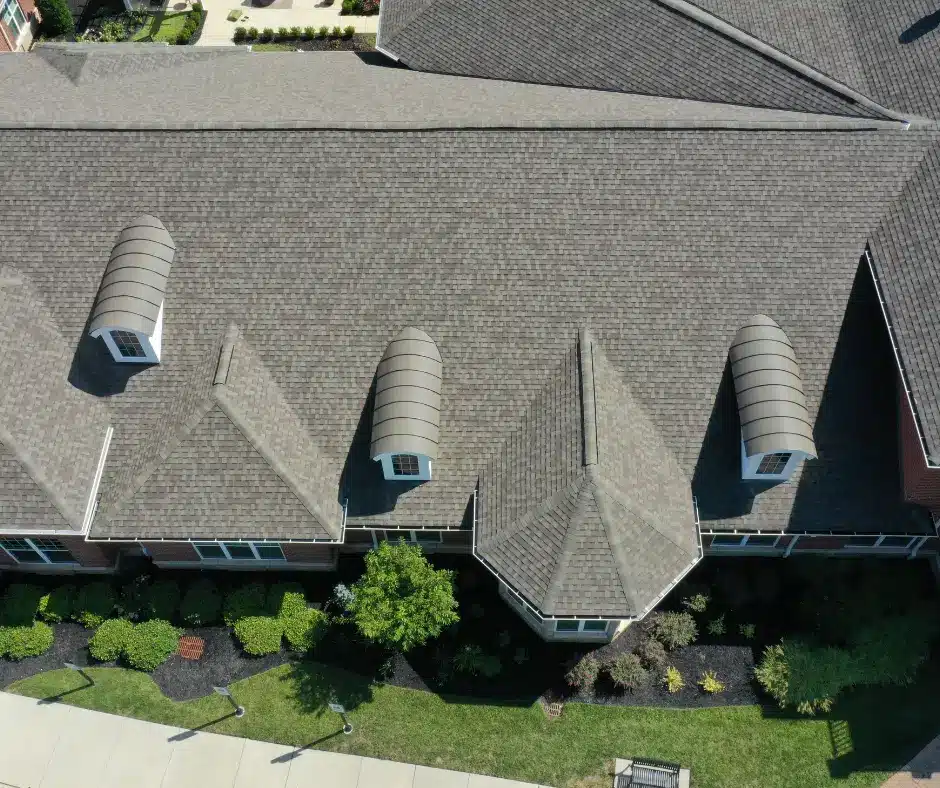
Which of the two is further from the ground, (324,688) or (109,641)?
(109,641)

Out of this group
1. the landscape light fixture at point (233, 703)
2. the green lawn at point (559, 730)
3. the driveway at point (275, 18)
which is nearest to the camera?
the green lawn at point (559, 730)

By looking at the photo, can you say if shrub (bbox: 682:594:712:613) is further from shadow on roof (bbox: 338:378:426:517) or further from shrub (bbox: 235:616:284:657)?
shrub (bbox: 235:616:284:657)

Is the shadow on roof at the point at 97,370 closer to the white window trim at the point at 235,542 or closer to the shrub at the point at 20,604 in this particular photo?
the white window trim at the point at 235,542

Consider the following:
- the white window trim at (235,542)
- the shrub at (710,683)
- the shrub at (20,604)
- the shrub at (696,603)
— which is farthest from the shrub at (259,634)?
the shrub at (710,683)

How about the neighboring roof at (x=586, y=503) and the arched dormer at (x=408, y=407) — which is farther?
the arched dormer at (x=408, y=407)

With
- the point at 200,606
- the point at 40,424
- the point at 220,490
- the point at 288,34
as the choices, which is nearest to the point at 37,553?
the point at 40,424

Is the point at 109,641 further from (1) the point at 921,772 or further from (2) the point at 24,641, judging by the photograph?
(1) the point at 921,772

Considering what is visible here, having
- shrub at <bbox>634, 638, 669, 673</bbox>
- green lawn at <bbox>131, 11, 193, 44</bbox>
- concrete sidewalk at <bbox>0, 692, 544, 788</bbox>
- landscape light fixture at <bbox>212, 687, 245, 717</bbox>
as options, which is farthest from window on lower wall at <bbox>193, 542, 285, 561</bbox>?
green lawn at <bbox>131, 11, 193, 44</bbox>
